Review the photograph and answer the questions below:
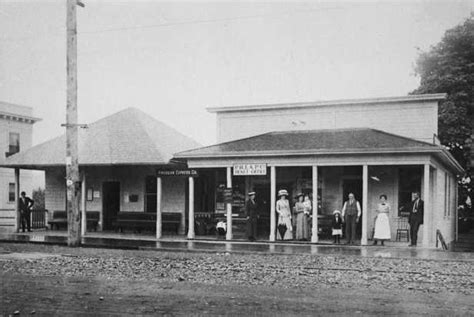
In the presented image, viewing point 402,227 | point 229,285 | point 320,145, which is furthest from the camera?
point 402,227

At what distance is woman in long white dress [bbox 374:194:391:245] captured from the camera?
61.2ft

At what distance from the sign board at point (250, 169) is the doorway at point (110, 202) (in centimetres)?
751

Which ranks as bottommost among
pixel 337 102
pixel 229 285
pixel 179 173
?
pixel 229 285

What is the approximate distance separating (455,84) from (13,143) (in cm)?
2586

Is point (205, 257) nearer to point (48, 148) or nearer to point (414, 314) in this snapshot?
point (414, 314)

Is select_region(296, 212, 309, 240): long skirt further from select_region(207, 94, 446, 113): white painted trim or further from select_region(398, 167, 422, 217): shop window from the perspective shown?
select_region(207, 94, 446, 113): white painted trim

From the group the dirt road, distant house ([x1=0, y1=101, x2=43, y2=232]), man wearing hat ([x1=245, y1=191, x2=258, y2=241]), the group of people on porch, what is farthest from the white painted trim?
distant house ([x1=0, y1=101, x2=43, y2=232])

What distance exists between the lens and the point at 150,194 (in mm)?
24781

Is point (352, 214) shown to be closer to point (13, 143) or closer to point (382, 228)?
point (382, 228)

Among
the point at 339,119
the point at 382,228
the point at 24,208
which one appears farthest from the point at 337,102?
the point at 24,208

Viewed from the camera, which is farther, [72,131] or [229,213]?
[229,213]

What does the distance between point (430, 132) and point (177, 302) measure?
53.3ft

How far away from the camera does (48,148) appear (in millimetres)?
24969

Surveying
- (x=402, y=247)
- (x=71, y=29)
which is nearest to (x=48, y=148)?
(x=71, y=29)
